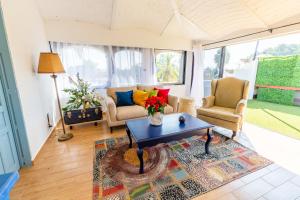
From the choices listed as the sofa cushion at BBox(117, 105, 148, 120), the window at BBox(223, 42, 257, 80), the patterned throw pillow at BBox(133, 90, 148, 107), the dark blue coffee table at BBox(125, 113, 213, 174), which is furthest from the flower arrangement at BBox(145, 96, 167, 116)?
the window at BBox(223, 42, 257, 80)

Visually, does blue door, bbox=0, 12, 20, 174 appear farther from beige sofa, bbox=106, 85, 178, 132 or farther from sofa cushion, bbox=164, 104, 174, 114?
sofa cushion, bbox=164, 104, 174, 114

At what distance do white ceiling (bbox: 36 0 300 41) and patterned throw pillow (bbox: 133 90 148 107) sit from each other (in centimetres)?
167

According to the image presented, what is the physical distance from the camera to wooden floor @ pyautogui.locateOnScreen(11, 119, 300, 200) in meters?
1.44

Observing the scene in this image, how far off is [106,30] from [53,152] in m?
2.89

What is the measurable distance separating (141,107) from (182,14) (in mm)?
2125

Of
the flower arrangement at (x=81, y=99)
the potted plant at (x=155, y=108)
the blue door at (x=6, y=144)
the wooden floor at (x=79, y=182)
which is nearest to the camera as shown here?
the wooden floor at (x=79, y=182)

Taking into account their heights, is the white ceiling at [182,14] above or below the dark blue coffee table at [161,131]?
above

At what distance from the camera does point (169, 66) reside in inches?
182

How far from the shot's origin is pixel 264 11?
232cm

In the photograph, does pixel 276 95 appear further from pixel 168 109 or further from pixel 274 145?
pixel 168 109

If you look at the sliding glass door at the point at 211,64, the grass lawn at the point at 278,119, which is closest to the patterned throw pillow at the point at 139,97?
the grass lawn at the point at 278,119

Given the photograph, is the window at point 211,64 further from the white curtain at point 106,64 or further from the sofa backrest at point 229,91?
the white curtain at point 106,64

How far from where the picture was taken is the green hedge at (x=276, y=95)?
188 inches

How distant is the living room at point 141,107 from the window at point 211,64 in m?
0.03
